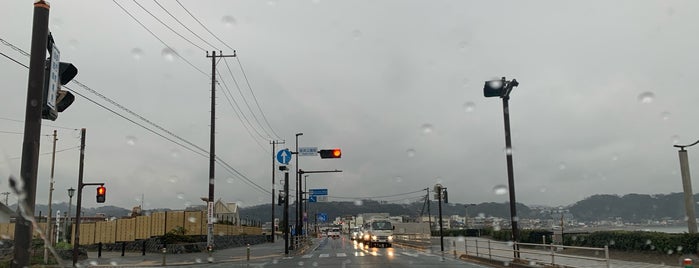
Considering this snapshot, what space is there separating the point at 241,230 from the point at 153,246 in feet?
61.8

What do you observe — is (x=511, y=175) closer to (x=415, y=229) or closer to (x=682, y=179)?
(x=682, y=179)

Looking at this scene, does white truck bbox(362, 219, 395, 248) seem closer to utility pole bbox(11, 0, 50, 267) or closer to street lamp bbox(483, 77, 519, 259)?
street lamp bbox(483, 77, 519, 259)

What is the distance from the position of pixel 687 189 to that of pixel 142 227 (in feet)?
118

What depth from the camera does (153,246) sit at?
37.2 meters

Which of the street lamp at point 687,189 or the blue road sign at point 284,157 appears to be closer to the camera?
the street lamp at point 687,189

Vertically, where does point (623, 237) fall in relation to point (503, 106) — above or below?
below

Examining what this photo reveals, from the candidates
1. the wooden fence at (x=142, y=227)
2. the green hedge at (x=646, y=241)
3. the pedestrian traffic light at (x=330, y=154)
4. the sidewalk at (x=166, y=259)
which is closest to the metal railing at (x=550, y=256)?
the green hedge at (x=646, y=241)

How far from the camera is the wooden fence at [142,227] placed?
4062cm

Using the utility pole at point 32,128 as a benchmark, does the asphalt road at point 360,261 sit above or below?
below

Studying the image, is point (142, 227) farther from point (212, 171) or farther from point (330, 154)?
point (330, 154)

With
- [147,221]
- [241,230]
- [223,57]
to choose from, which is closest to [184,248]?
[147,221]

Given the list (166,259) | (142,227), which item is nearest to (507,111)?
(166,259)

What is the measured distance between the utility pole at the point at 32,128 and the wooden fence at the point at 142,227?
34235 millimetres

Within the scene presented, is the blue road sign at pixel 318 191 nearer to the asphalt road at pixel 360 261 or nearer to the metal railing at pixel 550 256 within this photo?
the asphalt road at pixel 360 261
